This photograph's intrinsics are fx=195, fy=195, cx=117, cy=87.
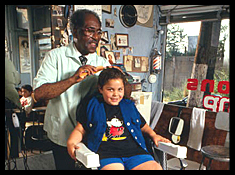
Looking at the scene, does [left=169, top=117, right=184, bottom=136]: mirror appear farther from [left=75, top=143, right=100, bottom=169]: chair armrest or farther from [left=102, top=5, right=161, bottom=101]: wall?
[left=75, top=143, right=100, bottom=169]: chair armrest

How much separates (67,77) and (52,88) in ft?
0.63

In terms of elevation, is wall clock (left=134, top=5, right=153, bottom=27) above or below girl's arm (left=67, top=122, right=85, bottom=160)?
above

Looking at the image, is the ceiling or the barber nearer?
the barber

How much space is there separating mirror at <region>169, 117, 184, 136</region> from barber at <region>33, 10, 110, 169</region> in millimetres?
1412

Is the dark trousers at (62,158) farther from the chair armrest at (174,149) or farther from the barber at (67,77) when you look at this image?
the chair armrest at (174,149)

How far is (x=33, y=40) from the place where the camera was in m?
1.68

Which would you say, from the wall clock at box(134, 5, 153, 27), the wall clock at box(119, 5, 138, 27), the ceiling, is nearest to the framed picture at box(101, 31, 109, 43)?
the wall clock at box(119, 5, 138, 27)

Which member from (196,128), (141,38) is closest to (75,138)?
Answer: (196,128)

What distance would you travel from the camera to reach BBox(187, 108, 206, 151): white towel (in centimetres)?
236

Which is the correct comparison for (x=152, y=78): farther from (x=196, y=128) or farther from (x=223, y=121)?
(x=223, y=121)

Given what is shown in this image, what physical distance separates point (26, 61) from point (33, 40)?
19 centimetres

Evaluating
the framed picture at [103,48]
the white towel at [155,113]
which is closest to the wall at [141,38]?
the framed picture at [103,48]
